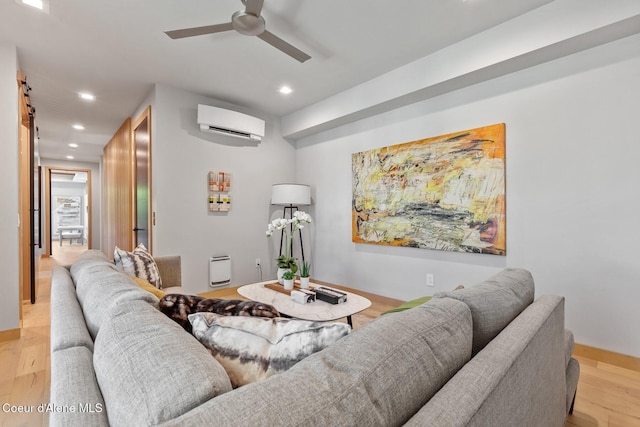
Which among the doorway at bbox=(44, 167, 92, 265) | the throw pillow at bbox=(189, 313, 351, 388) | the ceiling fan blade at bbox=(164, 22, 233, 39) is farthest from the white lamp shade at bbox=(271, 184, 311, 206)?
the doorway at bbox=(44, 167, 92, 265)

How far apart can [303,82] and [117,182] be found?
3.98m

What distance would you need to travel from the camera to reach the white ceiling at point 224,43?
219cm

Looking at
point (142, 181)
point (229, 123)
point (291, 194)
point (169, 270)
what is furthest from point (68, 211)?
point (169, 270)

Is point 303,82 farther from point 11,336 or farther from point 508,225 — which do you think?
point 11,336

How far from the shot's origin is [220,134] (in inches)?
155

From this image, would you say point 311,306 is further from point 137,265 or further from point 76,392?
point 76,392

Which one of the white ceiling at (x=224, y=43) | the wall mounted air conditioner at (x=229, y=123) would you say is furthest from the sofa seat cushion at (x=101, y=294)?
the wall mounted air conditioner at (x=229, y=123)

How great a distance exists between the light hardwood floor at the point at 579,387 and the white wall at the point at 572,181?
226 mm

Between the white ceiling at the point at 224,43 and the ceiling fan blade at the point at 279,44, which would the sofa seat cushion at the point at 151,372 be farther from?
the white ceiling at the point at 224,43

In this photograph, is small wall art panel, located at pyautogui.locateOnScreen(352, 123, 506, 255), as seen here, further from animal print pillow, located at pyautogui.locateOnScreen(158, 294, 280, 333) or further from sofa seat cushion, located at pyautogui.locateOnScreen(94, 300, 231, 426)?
sofa seat cushion, located at pyautogui.locateOnScreen(94, 300, 231, 426)

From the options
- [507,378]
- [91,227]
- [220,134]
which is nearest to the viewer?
[507,378]

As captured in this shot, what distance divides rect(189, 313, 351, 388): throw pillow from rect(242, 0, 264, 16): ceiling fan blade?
1924 mm

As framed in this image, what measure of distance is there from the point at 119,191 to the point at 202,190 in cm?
239

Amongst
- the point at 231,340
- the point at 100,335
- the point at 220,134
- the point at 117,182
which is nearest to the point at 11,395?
the point at 100,335
